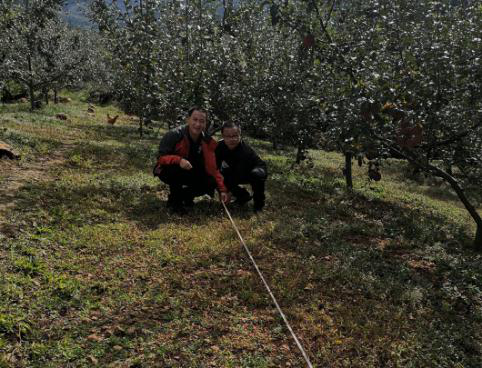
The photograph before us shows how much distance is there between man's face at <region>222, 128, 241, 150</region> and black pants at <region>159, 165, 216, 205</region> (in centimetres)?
79

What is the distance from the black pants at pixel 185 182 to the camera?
7.61 meters

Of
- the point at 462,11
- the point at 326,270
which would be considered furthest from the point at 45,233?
the point at 462,11

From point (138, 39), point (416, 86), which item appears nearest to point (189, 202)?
point (416, 86)

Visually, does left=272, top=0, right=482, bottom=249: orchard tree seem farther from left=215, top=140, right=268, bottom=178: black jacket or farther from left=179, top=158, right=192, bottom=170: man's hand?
left=179, top=158, right=192, bottom=170: man's hand

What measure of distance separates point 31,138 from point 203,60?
6.26 meters

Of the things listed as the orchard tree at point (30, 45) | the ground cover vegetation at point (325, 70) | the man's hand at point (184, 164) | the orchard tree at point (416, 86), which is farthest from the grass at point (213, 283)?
the orchard tree at point (30, 45)

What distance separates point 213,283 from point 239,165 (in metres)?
3.46

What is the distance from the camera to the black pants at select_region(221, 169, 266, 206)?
8.25 meters

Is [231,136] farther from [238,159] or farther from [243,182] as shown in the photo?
[243,182]

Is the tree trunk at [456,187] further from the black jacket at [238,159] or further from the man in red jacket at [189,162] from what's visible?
the man in red jacket at [189,162]

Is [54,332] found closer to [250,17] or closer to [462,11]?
[462,11]

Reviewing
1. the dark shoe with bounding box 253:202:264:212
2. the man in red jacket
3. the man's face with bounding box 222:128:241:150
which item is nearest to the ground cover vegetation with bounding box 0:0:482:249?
the man's face with bounding box 222:128:241:150

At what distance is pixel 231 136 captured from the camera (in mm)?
7926

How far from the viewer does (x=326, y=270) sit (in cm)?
592
